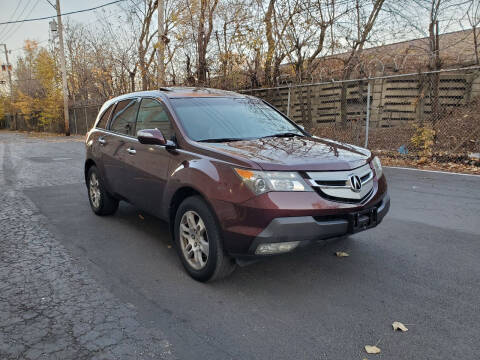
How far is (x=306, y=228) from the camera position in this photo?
9.66ft

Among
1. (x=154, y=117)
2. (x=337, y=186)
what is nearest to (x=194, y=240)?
(x=337, y=186)

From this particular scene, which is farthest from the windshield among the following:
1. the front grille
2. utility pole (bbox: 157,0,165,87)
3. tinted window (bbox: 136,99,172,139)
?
utility pole (bbox: 157,0,165,87)

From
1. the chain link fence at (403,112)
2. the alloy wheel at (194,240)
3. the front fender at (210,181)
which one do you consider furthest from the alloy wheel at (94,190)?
the chain link fence at (403,112)

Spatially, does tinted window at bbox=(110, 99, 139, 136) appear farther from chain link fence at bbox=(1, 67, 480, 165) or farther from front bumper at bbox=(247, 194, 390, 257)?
chain link fence at bbox=(1, 67, 480, 165)

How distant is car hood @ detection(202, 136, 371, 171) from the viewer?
10.1 feet

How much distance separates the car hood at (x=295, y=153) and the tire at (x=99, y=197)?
2.49 meters

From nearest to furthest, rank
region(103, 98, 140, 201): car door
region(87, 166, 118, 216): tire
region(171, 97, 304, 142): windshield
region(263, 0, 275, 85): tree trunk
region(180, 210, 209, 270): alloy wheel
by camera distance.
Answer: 1. region(180, 210, 209, 270): alloy wheel
2. region(171, 97, 304, 142): windshield
3. region(103, 98, 140, 201): car door
4. region(87, 166, 118, 216): tire
5. region(263, 0, 275, 85): tree trunk

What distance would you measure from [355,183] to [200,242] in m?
1.42

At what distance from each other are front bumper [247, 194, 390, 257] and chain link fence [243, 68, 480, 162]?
7668 millimetres

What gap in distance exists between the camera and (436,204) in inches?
238

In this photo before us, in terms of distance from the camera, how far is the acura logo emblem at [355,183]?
10.4 feet

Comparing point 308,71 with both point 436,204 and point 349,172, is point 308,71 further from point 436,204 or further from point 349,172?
A: point 349,172

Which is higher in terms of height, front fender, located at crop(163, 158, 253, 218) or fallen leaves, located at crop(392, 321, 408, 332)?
front fender, located at crop(163, 158, 253, 218)

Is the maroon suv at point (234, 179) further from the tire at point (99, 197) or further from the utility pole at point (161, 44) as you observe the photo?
the utility pole at point (161, 44)
